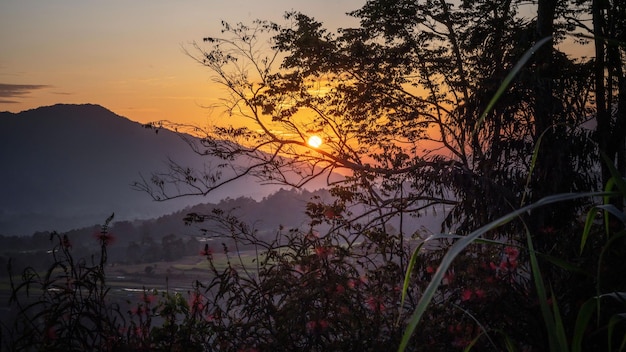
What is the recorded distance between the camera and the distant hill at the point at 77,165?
11862cm

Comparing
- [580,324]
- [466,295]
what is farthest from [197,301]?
[580,324]

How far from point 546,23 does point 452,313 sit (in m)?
6.59

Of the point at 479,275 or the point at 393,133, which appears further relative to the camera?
the point at 393,133

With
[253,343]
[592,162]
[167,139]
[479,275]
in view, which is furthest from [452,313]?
[167,139]

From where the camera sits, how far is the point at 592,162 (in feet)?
25.3

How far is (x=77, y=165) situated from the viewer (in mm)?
151750

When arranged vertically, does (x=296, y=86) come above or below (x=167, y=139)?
below

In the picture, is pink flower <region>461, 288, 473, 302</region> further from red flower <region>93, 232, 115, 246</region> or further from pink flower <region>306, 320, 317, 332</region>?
red flower <region>93, 232, 115, 246</region>

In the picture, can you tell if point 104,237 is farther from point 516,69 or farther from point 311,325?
point 516,69

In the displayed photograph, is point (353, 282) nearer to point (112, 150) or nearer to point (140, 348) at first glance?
point (140, 348)

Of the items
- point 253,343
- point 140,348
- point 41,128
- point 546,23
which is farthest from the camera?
point 41,128

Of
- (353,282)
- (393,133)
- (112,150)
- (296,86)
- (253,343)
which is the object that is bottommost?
(253,343)

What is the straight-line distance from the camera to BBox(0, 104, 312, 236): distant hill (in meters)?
119

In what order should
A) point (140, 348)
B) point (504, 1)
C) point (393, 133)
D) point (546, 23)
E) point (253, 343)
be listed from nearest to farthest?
point (140, 348), point (253, 343), point (546, 23), point (504, 1), point (393, 133)
